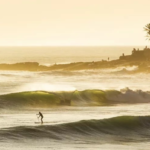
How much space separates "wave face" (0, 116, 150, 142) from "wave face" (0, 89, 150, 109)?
523 inches

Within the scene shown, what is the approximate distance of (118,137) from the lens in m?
36.6

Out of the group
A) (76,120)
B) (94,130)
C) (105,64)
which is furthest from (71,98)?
(105,64)

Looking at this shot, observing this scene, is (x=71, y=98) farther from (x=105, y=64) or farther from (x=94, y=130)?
(x=105, y=64)

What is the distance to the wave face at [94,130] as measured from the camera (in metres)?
35.4

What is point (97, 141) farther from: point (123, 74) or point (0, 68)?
point (0, 68)

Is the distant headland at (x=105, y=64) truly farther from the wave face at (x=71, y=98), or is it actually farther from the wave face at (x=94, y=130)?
the wave face at (x=94, y=130)

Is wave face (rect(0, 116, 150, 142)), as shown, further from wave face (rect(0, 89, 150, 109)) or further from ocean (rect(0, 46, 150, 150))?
wave face (rect(0, 89, 150, 109))

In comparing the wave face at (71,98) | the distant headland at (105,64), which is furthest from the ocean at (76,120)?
the distant headland at (105,64)

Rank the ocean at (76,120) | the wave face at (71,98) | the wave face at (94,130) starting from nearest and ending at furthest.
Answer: the ocean at (76,120) < the wave face at (94,130) < the wave face at (71,98)

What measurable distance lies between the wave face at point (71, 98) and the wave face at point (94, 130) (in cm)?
1328

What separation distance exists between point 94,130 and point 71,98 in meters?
19.8

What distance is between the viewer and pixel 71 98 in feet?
191

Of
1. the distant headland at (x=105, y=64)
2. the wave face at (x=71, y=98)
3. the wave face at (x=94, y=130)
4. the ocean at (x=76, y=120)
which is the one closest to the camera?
the ocean at (x=76, y=120)

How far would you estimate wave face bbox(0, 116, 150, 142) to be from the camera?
3544 centimetres
